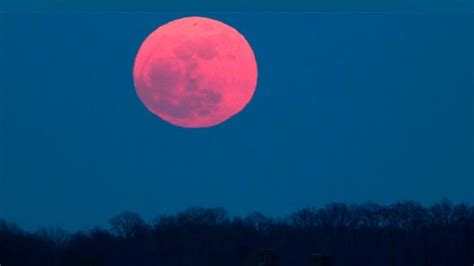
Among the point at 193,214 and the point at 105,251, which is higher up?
the point at 193,214

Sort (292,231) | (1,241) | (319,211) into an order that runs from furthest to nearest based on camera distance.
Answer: (319,211) → (292,231) → (1,241)

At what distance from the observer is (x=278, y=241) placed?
3250cm

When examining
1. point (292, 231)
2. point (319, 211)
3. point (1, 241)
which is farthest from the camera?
point (319, 211)

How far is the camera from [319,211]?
1406 inches

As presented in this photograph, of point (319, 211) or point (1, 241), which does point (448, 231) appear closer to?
point (319, 211)

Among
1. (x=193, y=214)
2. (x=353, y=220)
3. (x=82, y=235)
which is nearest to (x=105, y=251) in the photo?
(x=82, y=235)

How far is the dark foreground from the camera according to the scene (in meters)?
29.9

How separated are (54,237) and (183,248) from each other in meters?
3.51

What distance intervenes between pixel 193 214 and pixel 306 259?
605 cm

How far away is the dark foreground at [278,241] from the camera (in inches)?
1179

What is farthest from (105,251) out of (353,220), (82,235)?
(353,220)

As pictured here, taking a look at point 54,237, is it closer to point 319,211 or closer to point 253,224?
point 253,224

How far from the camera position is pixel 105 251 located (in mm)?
31562

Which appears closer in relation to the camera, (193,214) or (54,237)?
(54,237)
